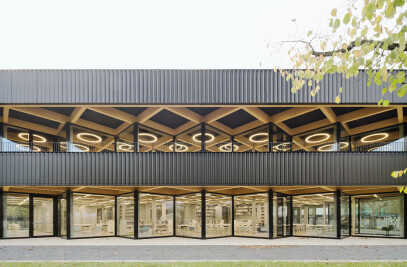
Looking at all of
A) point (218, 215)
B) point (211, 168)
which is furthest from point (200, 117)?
point (218, 215)

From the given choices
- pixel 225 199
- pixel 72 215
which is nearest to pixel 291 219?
pixel 225 199

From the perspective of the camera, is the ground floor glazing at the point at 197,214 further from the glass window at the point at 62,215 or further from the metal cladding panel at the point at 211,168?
the metal cladding panel at the point at 211,168

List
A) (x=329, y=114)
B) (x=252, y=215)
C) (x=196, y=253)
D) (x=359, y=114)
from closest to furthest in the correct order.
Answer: (x=196, y=253)
(x=329, y=114)
(x=359, y=114)
(x=252, y=215)

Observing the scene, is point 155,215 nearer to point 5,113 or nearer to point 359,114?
point 5,113

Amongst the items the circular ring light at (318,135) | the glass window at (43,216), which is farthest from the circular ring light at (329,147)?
the glass window at (43,216)

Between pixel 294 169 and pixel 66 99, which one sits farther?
pixel 294 169

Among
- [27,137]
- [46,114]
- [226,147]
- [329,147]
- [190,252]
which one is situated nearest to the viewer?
[190,252]

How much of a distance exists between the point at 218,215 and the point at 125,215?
577cm

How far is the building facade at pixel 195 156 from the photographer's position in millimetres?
16031

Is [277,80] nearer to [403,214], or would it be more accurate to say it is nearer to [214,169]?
[214,169]

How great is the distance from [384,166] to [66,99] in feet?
54.1

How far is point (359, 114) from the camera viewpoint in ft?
60.8

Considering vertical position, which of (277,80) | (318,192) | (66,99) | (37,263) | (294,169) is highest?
(277,80)

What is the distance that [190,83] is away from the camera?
53.1 feet
